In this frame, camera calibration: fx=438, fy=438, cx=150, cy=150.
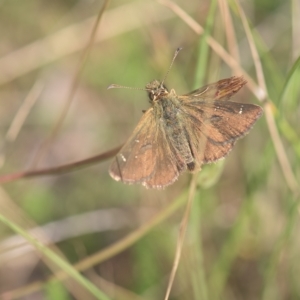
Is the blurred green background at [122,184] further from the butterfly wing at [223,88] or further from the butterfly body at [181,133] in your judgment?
the butterfly wing at [223,88]

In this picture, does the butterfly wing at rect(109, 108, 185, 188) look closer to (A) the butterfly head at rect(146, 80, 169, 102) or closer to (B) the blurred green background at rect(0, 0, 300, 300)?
Result: (A) the butterfly head at rect(146, 80, 169, 102)

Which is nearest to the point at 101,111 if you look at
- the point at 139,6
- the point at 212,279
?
the point at 139,6

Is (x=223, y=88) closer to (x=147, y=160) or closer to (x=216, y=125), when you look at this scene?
(x=216, y=125)

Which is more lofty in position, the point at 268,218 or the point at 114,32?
the point at 114,32

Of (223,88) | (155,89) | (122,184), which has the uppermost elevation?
(122,184)

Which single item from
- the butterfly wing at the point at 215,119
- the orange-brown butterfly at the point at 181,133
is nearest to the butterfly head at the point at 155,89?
the orange-brown butterfly at the point at 181,133

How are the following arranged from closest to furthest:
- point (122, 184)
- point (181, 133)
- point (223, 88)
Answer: point (223, 88), point (181, 133), point (122, 184)

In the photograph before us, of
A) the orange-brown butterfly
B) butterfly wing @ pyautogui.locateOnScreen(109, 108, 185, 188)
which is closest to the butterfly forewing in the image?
the orange-brown butterfly

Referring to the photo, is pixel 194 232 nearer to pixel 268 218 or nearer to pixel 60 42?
pixel 268 218

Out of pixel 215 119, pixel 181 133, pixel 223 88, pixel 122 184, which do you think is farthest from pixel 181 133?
pixel 122 184
